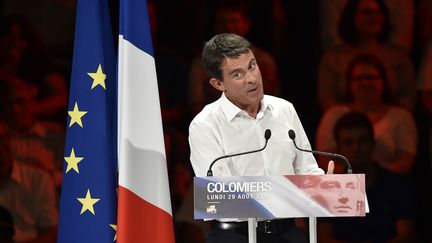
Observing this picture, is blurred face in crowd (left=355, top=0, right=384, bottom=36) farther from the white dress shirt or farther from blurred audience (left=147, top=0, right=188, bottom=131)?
the white dress shirt

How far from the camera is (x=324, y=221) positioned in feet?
19.9

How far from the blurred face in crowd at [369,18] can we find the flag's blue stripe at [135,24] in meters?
2.84

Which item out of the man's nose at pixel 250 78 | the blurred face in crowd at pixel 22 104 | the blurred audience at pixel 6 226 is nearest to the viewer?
the man's nose at pixel 250 78

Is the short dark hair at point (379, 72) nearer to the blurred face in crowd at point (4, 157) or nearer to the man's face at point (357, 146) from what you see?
the man's face at point (357, 146)

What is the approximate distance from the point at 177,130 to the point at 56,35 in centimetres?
115

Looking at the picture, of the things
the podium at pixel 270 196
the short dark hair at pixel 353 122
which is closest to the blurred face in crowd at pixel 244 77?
the podium at pixel 270 196

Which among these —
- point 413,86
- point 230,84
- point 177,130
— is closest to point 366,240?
point 413,86

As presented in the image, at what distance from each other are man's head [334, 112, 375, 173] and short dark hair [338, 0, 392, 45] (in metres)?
0.58

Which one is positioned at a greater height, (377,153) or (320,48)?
(320,48)

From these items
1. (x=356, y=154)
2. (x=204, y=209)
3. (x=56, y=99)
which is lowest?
(x=204, y=209)

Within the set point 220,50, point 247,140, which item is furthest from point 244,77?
point 247,140

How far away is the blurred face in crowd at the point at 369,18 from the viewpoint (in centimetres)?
625

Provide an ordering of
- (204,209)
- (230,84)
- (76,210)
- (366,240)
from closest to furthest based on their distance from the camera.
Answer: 1. (204,209)
2. (230,84)
3. (76,210)
4. (366,240)

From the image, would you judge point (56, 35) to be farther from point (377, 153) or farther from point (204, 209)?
point (204, 209)
